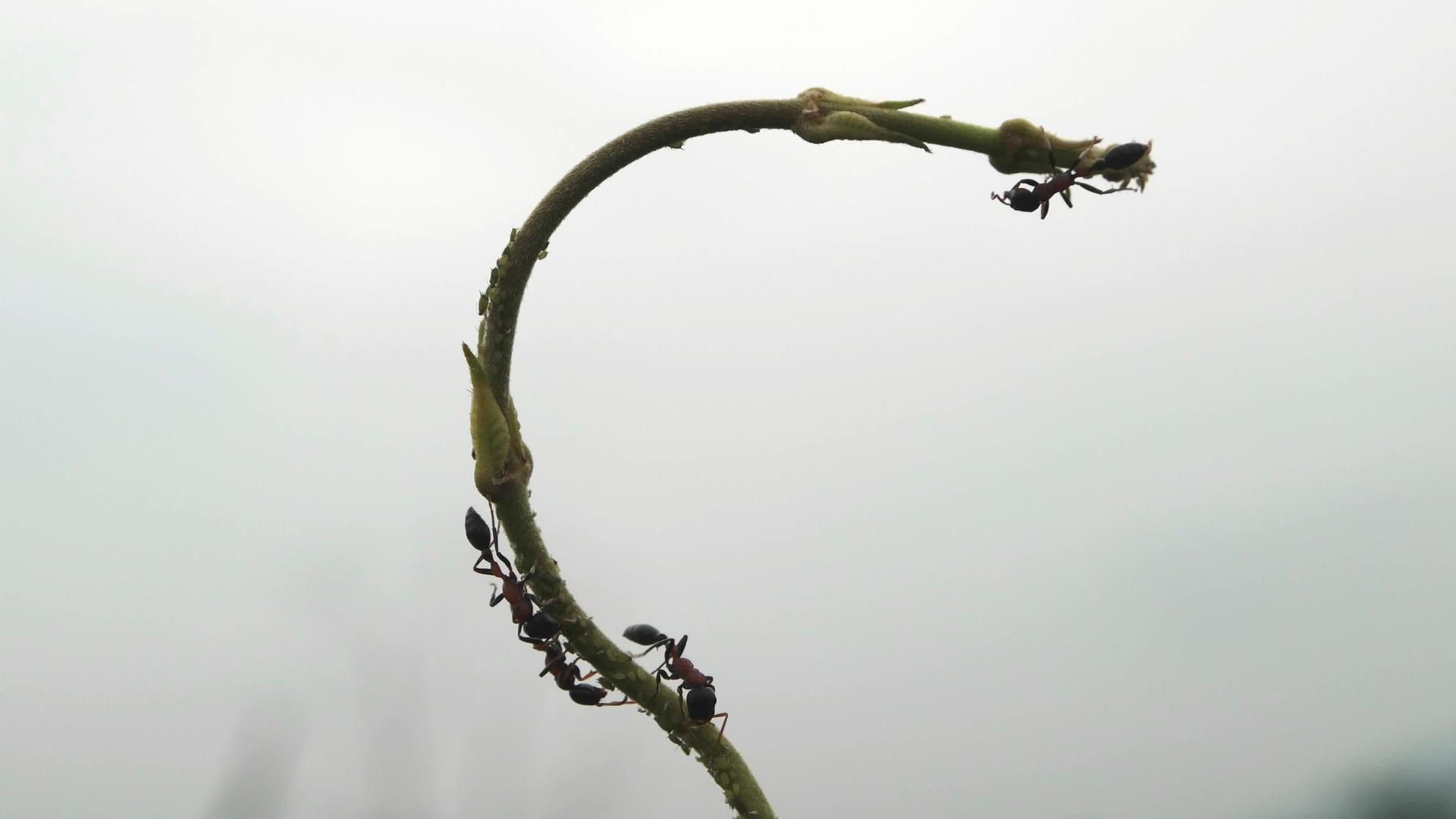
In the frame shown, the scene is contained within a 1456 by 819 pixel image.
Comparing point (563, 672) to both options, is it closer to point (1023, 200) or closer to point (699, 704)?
point (699, 704)

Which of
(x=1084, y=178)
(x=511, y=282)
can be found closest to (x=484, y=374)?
(x=511, y=282)

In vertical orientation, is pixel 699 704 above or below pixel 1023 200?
below

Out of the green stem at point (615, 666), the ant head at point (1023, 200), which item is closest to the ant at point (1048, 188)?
the ant head at point (1023, 200)

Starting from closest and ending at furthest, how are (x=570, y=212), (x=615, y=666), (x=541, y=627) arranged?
(x=570, y=212) < (x=615, y=666) < (x=541, y=627)

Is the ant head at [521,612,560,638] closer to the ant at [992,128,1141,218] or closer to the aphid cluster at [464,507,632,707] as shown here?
the aphid cluster at [464,507,632,707]

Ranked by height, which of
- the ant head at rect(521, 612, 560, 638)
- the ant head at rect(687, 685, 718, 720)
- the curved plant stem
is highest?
the curved plant stem

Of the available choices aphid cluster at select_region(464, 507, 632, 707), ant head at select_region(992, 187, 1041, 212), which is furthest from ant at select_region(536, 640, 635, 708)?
ant head at select_region(992, 187, 1041, 212)

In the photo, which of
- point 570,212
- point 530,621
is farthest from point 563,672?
point 570,212
